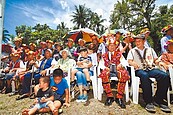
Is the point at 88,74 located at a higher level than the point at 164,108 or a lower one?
higher

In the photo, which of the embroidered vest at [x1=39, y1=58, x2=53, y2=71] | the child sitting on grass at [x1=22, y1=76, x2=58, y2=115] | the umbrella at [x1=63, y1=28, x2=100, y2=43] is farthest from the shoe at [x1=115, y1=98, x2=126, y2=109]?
the umbrella at [x1=63, y1=28, x2=100, y2=43]

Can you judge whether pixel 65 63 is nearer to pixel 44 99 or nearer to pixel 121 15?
pixel 44 99

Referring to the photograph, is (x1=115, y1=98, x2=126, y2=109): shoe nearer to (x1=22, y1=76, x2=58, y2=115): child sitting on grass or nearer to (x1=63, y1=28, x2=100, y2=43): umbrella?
(x1=22, y1=76, x2=58, y2=115): child sitting on grass

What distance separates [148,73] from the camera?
12.2 feet

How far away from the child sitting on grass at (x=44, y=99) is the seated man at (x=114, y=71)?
1085mm

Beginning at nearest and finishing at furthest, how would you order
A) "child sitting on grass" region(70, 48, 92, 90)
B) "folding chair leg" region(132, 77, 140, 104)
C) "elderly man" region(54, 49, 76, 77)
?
"folding chair leg" region(132, 77, 140, 104), "child sitting on grass" region(70, 48, 92, 90), "elderly man" region(54, 49, 76, 77)

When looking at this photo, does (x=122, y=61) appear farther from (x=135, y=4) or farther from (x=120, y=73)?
(x=135, y=4)

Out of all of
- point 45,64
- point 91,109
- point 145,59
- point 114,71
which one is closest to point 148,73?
point 145,59

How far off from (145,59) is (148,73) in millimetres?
336

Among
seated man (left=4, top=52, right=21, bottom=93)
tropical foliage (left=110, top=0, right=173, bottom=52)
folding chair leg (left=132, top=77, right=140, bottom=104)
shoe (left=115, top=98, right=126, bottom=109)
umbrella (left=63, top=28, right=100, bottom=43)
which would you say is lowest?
shoe (left=115, top=98, right=126, bottom=109)

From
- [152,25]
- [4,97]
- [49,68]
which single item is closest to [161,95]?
[49,68]

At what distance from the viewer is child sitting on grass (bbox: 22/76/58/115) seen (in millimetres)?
3125

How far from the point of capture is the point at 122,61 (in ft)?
13.3

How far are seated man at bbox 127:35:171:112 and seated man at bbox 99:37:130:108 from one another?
30cm
